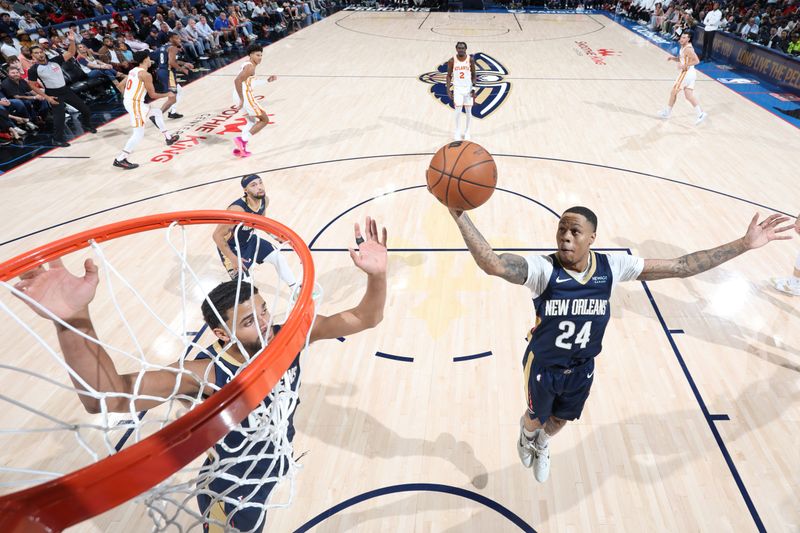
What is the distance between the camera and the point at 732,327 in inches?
168

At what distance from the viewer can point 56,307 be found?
173cm

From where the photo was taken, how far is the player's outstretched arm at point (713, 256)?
7.86ft

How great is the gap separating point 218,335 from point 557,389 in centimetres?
184

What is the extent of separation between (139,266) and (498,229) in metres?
4.24

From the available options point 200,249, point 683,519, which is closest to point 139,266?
point 200,249

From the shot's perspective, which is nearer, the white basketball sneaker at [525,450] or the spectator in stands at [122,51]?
the white basketball sneaker at [525,450]

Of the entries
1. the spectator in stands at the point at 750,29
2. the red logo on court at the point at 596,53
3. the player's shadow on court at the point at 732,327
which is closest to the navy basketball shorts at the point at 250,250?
the player's shadow on court at the point at 732,327

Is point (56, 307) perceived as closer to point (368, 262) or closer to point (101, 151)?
point (368, 262)

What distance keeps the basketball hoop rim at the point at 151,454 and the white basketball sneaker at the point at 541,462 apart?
1.93m

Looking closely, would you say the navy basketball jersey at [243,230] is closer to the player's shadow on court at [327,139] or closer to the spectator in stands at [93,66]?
the player's shadow on court at [327,139]

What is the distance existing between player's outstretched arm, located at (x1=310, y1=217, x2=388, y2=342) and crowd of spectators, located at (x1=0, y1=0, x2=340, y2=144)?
7.53 meters

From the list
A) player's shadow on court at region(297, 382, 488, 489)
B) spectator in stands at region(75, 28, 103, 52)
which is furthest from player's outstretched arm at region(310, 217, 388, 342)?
spectator in stands at region(75, 28, 103, 52)

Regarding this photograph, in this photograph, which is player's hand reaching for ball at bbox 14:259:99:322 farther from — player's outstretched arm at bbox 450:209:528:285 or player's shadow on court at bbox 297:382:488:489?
player's shadow on court at bbox 297:382:488:489

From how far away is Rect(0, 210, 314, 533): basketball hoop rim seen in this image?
3.78 feet
